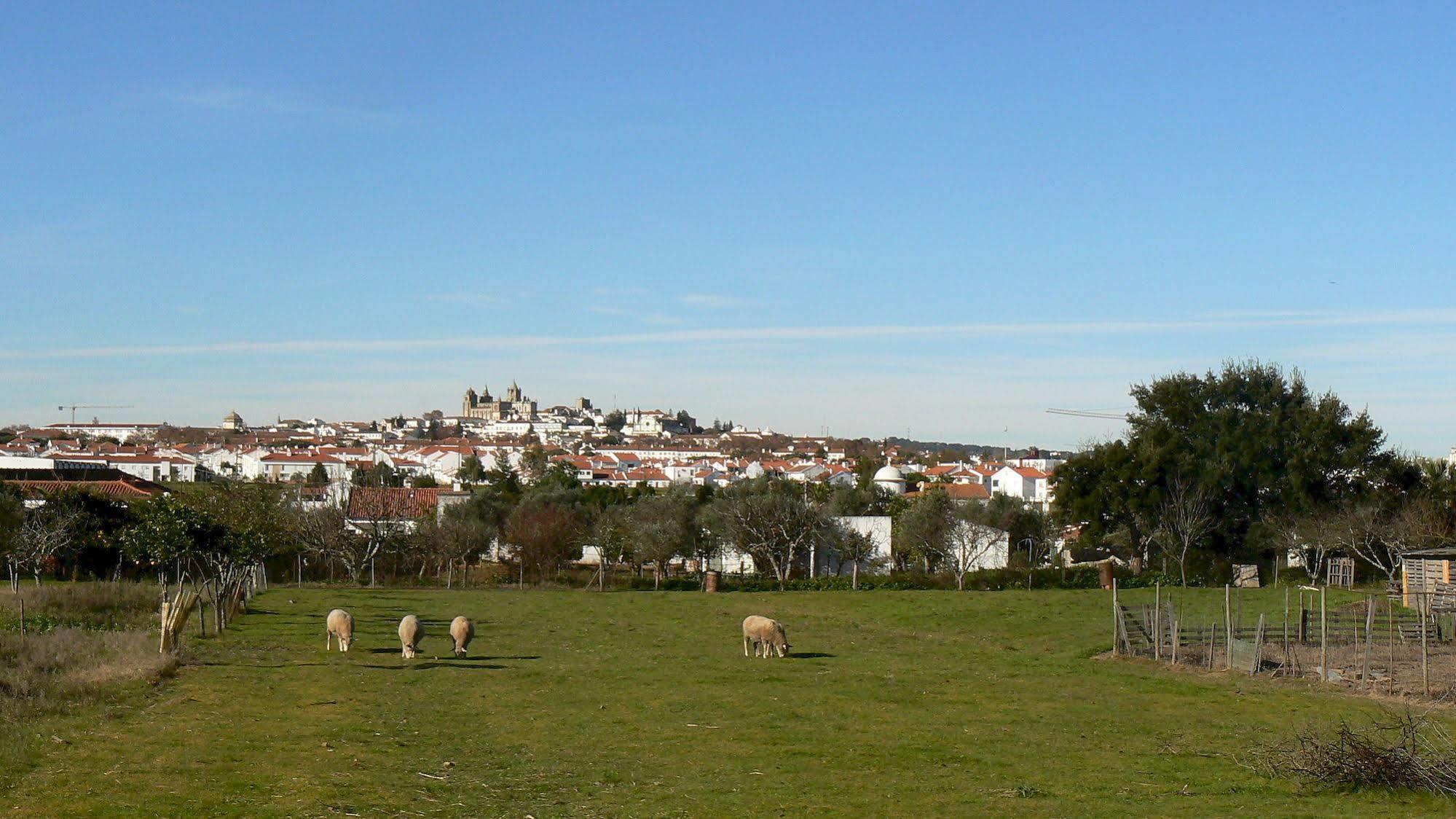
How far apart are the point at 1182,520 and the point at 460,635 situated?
4154cm

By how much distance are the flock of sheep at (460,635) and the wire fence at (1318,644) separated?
8.01 m

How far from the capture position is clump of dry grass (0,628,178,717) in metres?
20.7

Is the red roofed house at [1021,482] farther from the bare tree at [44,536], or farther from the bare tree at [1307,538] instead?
the bare tree at [44,536]

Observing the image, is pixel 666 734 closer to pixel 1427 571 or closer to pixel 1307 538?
pixel 1427 571

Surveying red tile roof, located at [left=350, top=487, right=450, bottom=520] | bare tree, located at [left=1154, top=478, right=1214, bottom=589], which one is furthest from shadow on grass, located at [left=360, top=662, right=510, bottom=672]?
bare tree, located at [left=1154, top=478, right=1214, bottom=589]

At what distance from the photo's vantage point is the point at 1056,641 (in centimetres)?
3684

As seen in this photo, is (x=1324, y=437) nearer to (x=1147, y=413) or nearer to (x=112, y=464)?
(x=1147, y=413)

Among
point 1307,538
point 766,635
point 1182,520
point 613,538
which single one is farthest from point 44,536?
point 1307,538

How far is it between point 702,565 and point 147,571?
2875 centimetres

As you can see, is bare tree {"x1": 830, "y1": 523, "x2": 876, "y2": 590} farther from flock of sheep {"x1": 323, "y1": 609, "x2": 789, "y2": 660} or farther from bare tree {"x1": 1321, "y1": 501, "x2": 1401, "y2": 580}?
flock of sheep {"x1": 323, "y1": 609, "x2": 789, "y2": 660}

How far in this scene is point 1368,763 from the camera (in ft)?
51.9

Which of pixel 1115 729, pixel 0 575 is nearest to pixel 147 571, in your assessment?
pixel 0 575

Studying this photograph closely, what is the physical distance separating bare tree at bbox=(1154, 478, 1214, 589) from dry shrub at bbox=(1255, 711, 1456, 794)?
46343 mm

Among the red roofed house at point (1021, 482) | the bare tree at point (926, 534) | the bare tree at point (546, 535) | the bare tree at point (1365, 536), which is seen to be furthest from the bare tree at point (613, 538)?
the red roofed house at point (1021, 482)
